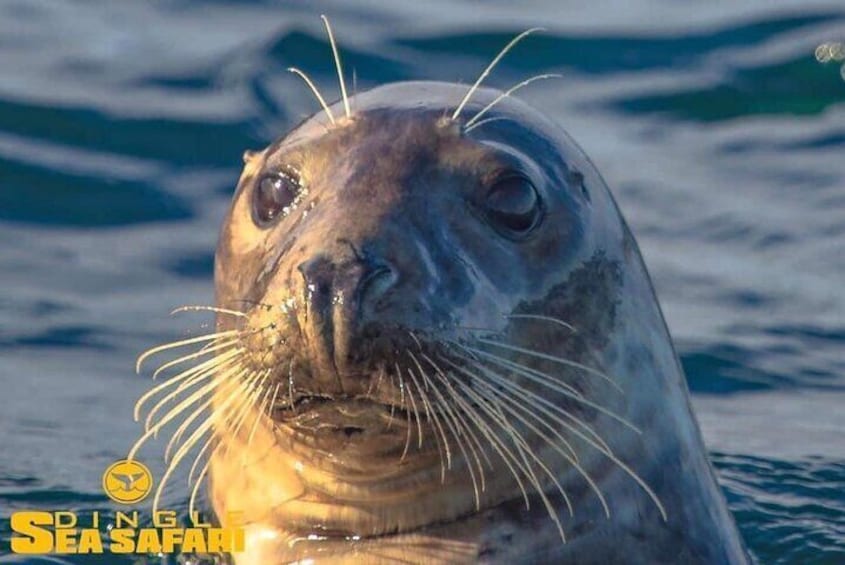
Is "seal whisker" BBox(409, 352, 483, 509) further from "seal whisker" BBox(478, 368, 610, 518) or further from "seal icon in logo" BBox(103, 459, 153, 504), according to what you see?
"seal icon in logo" BBox(103, 459, 153, 504)

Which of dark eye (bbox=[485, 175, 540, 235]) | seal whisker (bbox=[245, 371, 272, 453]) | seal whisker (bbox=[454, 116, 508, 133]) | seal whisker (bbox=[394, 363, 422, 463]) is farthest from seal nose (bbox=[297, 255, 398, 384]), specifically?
seal whisker (bbox=[454, 116, 508, 133])

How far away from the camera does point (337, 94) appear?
1293 cm

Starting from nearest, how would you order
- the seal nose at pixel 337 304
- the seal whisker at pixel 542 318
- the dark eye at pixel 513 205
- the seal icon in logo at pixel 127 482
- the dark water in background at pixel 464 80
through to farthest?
the seal nose at pixel 337 304 → the seal whisker at pixel 542 318 → the dark eye at pixel 513 205 → the seal icon in logo at pixel 127 482 → the dark water in background at pixel 464 80

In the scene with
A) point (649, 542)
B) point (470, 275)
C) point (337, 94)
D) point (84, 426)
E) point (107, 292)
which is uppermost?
point (337, 94)

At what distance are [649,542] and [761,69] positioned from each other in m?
8.12

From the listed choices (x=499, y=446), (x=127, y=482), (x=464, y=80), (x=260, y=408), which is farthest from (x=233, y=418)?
(x=464, y=80)

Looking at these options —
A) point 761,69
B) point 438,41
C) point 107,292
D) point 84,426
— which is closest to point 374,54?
point 438,41

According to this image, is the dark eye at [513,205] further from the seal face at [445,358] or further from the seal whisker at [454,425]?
the seal whisker at [454,425]

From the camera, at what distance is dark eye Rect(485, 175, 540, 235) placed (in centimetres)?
573

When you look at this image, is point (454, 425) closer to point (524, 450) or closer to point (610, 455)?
point (524, 450)

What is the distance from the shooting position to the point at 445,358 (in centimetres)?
523

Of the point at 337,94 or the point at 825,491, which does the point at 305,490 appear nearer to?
the point at 825,491

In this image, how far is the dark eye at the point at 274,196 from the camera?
5.83 metres

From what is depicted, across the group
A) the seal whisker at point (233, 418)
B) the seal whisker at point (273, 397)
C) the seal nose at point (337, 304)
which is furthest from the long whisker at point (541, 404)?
the seal whisker at point (233, 418)
